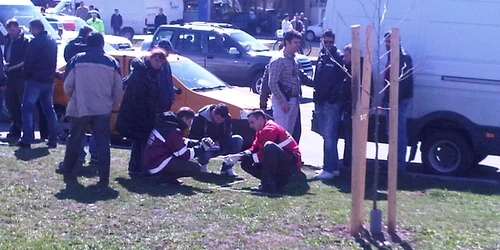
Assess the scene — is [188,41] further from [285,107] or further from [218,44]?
[285,107]

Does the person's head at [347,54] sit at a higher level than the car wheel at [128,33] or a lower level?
higher

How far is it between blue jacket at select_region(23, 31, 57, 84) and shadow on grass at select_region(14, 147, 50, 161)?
956mm

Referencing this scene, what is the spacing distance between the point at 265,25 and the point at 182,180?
42630mm

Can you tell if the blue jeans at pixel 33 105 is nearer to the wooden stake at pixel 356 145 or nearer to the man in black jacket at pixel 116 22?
the wooden stake at pixel 356 145

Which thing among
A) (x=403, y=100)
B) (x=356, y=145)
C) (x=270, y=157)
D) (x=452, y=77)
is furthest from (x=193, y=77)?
(x=356, y=145)

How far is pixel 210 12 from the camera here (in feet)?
161

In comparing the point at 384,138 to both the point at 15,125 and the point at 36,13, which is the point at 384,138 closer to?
the point at 15,125

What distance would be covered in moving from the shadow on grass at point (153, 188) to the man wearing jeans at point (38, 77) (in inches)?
106

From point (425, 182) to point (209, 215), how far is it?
3.63 m

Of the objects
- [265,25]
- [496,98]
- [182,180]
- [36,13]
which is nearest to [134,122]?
[182,180]

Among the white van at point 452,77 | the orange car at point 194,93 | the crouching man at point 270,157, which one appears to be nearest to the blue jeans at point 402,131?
the white van at point 452,77

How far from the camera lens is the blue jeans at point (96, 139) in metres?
9.17

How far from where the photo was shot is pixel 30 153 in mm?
10984

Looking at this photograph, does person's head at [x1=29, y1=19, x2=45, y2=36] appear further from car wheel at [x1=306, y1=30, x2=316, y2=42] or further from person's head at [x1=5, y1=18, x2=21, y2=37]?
car wheel at [x1=306, y1=30, x2=316, y2=42]
